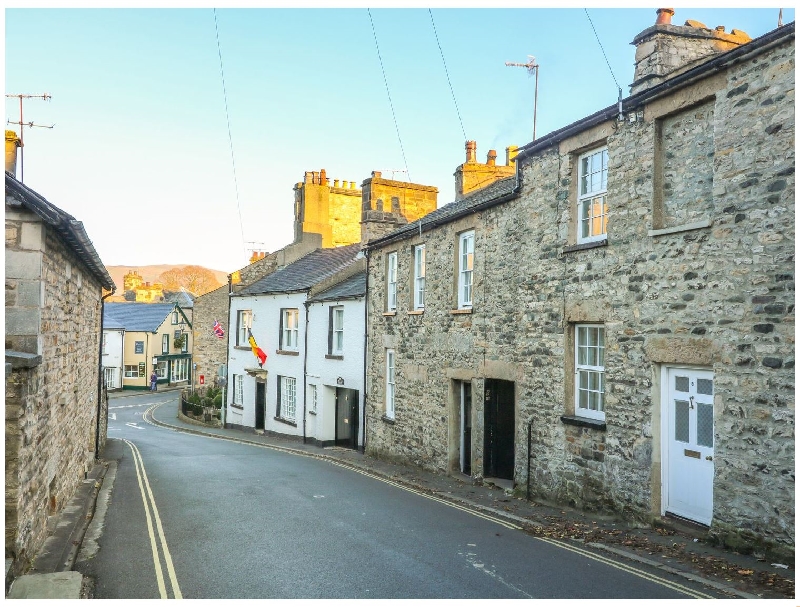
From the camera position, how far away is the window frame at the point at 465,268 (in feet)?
50.6

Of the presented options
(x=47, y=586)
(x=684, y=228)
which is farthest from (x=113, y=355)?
(x=684, y=228)

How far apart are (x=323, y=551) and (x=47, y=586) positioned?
10.5ft

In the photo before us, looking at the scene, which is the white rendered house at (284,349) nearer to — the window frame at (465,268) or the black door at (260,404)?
the black door at (260,404)

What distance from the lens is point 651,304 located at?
9.97 meters

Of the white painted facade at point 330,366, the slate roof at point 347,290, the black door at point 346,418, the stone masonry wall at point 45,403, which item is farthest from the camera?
the black door at point 346,418

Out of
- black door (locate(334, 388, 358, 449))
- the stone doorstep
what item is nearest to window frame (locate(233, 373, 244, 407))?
black door (locate(334, 388, 358, 449))

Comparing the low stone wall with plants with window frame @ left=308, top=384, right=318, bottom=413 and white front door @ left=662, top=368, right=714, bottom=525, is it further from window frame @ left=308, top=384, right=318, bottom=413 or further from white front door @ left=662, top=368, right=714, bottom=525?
white front door @ left=662, top=368, right=714, bottom=525

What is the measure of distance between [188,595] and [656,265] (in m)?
7.41

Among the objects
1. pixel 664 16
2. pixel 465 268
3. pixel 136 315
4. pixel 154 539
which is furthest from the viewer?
pixel 136 315

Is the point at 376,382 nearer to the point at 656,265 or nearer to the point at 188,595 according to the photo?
the point at 656,265

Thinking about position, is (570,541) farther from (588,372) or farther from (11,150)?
(11,150)

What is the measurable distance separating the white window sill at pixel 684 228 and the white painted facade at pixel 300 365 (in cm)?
1271

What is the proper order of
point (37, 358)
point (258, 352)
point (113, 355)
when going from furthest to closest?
point (113, 355) → point (258, 352) → point (37, 358)

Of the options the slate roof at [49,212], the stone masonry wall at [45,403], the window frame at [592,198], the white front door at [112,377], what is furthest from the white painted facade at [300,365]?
the white front door at [112,377]
